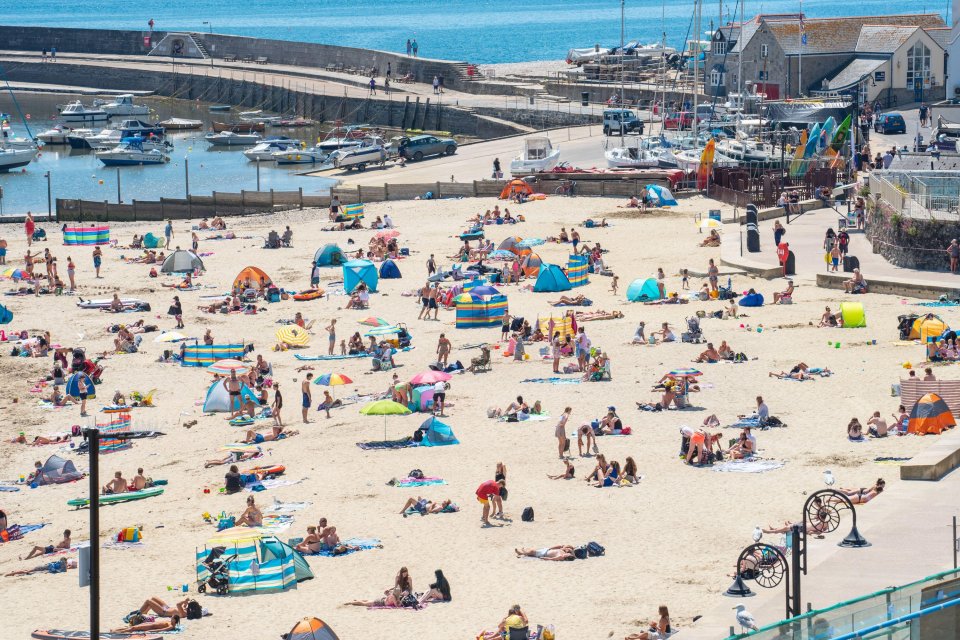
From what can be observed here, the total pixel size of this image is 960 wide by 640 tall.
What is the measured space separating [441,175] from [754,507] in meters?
40.6

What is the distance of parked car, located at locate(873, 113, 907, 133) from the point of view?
61.5 m

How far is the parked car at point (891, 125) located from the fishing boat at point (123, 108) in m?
46.4

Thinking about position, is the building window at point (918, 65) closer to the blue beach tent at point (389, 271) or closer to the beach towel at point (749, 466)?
the blue beach tent at point (389, 271)

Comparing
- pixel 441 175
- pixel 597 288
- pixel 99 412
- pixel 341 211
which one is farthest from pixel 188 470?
Answer: pixel 441 175

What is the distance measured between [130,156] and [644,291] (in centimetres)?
4394

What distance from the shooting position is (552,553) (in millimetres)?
19953

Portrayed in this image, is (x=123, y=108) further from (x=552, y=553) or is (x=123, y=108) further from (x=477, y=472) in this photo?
(x=552, y=553)

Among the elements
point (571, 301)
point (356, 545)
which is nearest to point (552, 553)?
point (356, 545)

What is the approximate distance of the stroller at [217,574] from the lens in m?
19.5

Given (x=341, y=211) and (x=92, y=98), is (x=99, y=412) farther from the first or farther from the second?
(x=92, y=98)

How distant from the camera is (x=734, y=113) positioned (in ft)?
222

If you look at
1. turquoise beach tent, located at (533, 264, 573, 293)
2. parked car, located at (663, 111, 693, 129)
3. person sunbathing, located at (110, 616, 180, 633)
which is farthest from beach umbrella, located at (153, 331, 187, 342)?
parked car, located at (663, 111, 693, 129)

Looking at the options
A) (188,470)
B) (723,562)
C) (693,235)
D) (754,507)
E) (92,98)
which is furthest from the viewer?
(92,98)

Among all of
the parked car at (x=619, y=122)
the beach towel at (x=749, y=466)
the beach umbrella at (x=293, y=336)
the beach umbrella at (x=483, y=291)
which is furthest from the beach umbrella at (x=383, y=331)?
the parked car at (x=619, y=122)
